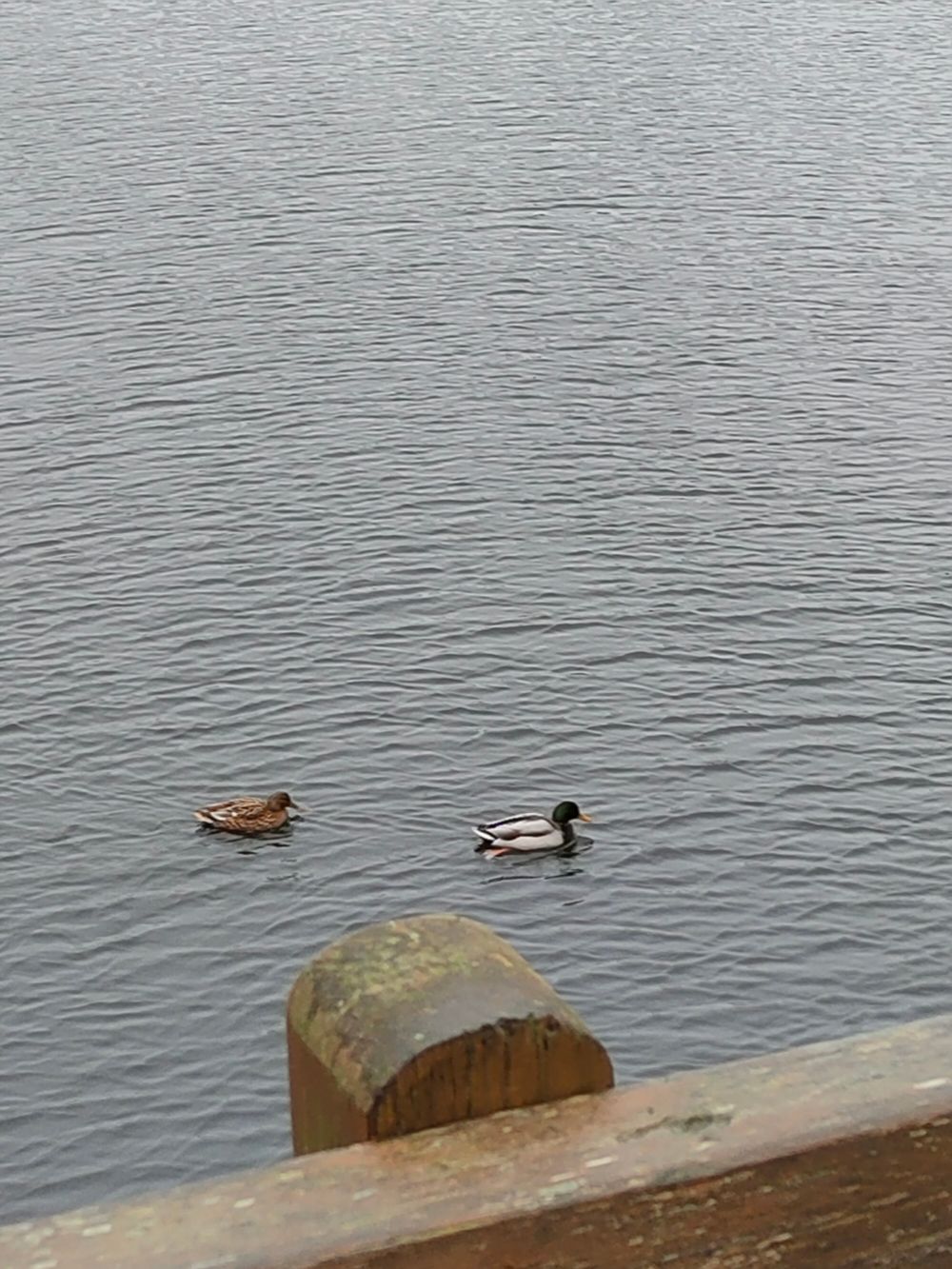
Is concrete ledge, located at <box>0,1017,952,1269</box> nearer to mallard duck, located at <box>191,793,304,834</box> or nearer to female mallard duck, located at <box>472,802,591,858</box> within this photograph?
female mallard duck, located at <box>472,802,591,858</box>

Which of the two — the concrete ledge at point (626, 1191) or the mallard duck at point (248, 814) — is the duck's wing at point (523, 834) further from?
the concrete ledge at point (626, 1191)

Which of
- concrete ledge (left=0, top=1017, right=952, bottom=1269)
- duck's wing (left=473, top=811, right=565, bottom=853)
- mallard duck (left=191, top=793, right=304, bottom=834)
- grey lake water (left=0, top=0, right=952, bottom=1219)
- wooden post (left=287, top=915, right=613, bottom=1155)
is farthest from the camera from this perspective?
mallard duck (left=191, top=793, right=304, bottom=834)

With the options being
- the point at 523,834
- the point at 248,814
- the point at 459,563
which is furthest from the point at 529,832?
the point at 459,563

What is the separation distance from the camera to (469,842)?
62.9ft

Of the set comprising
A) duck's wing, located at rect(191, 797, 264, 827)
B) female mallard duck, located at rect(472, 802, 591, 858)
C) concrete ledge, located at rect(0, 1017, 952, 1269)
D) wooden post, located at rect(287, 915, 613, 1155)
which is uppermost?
wooden post, located at rect(287, 915, 613, 1155)

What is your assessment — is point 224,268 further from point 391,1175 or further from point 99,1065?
point 391,1175

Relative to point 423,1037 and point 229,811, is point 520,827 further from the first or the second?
point 423,1037

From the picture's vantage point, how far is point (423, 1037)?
2.10 metres

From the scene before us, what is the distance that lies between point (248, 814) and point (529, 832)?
2.29 m

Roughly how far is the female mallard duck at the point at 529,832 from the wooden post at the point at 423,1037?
16.0 meters

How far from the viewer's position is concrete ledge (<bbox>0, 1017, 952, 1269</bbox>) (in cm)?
191

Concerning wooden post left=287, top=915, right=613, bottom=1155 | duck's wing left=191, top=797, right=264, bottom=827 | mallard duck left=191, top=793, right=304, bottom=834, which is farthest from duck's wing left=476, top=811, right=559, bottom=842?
wooden post left=287, top=915, right=613, bottom=1155

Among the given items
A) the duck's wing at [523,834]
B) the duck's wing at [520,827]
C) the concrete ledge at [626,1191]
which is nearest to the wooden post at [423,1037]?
the concrete ledge at [626,1191]

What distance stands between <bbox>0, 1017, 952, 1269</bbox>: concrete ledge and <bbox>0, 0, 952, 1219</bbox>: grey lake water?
41.6 feet
